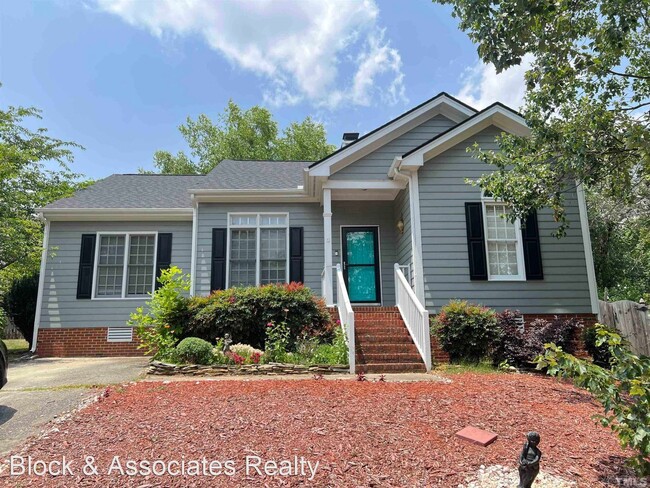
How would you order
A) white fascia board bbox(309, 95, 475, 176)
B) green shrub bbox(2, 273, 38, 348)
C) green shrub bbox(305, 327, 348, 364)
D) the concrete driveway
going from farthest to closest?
green shrub bbox(2, 273, 38, 348) → white fascia board bbox(309, 95, 475, 176) → green shrub bbox(305, 327, 348, 364) → the concrete driveway

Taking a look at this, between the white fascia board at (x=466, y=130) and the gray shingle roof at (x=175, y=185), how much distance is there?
3.42 m

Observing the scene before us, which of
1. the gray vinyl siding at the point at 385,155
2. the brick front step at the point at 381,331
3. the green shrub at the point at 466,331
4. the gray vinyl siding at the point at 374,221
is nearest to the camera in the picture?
the green shrub at the point at 466,331

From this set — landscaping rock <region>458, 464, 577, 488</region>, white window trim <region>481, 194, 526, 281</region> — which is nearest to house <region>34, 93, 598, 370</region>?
white window trim <region>481, 194, 526, 281</region>

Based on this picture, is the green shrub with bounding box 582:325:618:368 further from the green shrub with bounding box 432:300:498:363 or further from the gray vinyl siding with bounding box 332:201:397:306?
the gray vinyl siding with bounding box 332:201:397:306

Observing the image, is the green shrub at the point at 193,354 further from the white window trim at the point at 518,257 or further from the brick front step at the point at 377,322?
the white window trim at the point at 518,257

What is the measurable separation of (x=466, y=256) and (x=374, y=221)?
2777mm

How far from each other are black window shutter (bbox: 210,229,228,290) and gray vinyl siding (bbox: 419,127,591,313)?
193 inches

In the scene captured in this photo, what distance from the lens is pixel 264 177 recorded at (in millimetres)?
11852

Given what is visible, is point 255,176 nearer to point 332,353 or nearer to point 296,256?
point 296,256

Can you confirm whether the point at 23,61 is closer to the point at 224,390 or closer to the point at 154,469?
the point at 224,390

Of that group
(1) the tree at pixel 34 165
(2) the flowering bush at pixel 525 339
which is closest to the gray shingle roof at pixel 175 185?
(1) the tree at pixel 34 165

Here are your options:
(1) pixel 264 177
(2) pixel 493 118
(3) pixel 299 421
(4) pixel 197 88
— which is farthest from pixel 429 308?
(4) pixel 197 88

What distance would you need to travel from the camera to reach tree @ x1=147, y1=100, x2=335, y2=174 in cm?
2892

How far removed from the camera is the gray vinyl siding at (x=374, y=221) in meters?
10.6
